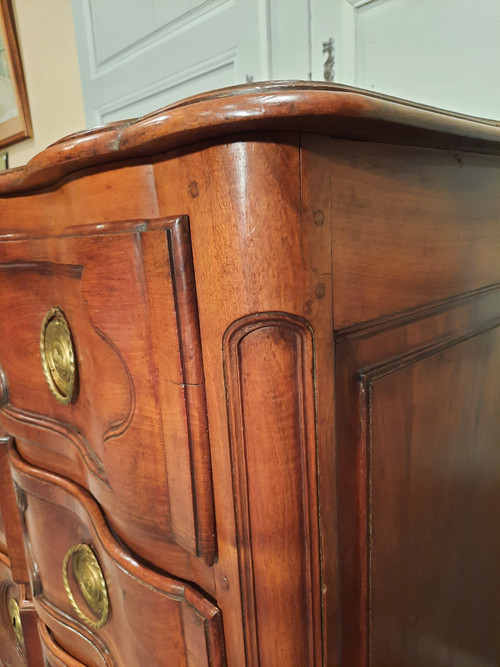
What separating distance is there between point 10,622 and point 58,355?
0.73 metres

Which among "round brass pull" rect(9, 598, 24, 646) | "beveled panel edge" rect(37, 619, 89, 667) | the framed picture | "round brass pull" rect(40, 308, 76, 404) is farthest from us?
the framed picture

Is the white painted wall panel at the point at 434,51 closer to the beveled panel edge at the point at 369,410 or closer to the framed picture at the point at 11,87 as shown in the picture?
the beveled panel edge at the point at 369,410

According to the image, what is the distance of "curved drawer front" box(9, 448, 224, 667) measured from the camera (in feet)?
1.34

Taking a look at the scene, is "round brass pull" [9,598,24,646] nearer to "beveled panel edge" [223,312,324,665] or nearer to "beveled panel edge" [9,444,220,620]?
"beveled panel edge" [9,444,220,620]

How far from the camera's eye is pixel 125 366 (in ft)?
1.32

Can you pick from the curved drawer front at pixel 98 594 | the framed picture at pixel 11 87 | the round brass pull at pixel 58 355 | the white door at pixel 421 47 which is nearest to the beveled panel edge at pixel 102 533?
the curved drawer front at pixel 98 594

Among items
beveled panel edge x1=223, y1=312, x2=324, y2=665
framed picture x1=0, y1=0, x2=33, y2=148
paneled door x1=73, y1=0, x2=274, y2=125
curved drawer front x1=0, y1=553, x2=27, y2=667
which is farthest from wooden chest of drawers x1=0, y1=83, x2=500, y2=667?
framed picture x1=0, y1=0, x2=33, y2=148

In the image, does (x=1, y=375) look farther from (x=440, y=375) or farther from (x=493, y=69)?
(x=493, y=69)

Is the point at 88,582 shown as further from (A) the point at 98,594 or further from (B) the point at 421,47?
(B) the point at 421,47

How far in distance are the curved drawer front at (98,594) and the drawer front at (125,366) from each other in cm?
3

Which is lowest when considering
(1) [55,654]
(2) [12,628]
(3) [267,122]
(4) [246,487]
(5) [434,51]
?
(2) [12,628]

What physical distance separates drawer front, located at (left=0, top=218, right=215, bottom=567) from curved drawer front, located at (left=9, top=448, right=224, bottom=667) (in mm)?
26

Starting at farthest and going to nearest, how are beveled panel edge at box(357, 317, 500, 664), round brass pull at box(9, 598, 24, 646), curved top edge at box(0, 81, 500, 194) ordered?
round brass pull at box(9, 598, 24, 646) < beveled panel edge at box(357, 317, 500, 664) < curved top edge at box(0, 81, 500, 194)

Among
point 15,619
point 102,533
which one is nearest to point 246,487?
point 102,533
